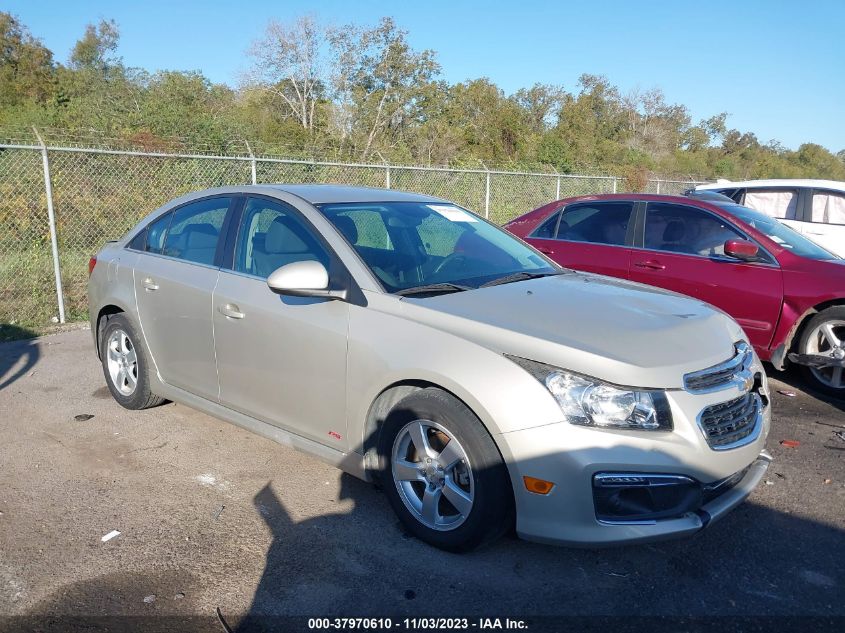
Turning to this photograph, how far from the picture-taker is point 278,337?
382 cm

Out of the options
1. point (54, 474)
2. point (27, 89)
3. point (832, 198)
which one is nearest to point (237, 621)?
point (54, 474)

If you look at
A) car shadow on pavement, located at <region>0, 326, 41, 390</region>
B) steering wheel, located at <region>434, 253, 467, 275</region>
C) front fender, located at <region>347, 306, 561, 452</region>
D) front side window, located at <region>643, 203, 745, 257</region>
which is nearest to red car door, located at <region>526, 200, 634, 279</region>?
front side window, located at <region>643, 203, 745, 257</region>

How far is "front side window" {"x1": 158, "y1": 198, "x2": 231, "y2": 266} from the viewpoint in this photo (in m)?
4.50

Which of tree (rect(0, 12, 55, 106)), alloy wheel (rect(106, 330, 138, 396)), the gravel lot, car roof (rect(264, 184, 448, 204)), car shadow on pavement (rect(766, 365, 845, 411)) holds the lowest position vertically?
car shadow on pavement (rect(766, 365, 845, 411))

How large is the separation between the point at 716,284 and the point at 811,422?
1.49 metres

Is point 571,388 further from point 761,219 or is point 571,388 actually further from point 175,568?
point 761,219

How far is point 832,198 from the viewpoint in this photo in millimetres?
9906

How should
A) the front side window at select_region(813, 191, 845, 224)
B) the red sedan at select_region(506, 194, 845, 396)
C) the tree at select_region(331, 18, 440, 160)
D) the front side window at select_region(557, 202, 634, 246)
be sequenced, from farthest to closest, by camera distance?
1. the tree at select_region(331, 18, 440, 160)
2. the front side window at select_region(813, 191, 845, 224)
3. the front side window at select_region(557, 202, 634, 246)
4. the red sedan at select_region(506, 194, 845, 396)

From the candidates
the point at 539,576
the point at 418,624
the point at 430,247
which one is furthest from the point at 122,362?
the point at 539,576

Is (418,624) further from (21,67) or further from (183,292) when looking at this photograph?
(21,67)

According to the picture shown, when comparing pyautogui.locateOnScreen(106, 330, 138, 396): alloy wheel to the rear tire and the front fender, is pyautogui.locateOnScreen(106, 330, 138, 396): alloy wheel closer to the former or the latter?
the rear tire

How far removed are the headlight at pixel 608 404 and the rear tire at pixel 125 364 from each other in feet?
10.5

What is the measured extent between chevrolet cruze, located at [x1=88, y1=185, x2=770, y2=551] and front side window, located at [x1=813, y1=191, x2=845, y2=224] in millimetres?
7271

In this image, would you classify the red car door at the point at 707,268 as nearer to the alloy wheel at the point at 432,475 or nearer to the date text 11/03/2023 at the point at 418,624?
the alloy wheel at the point at 432,475
